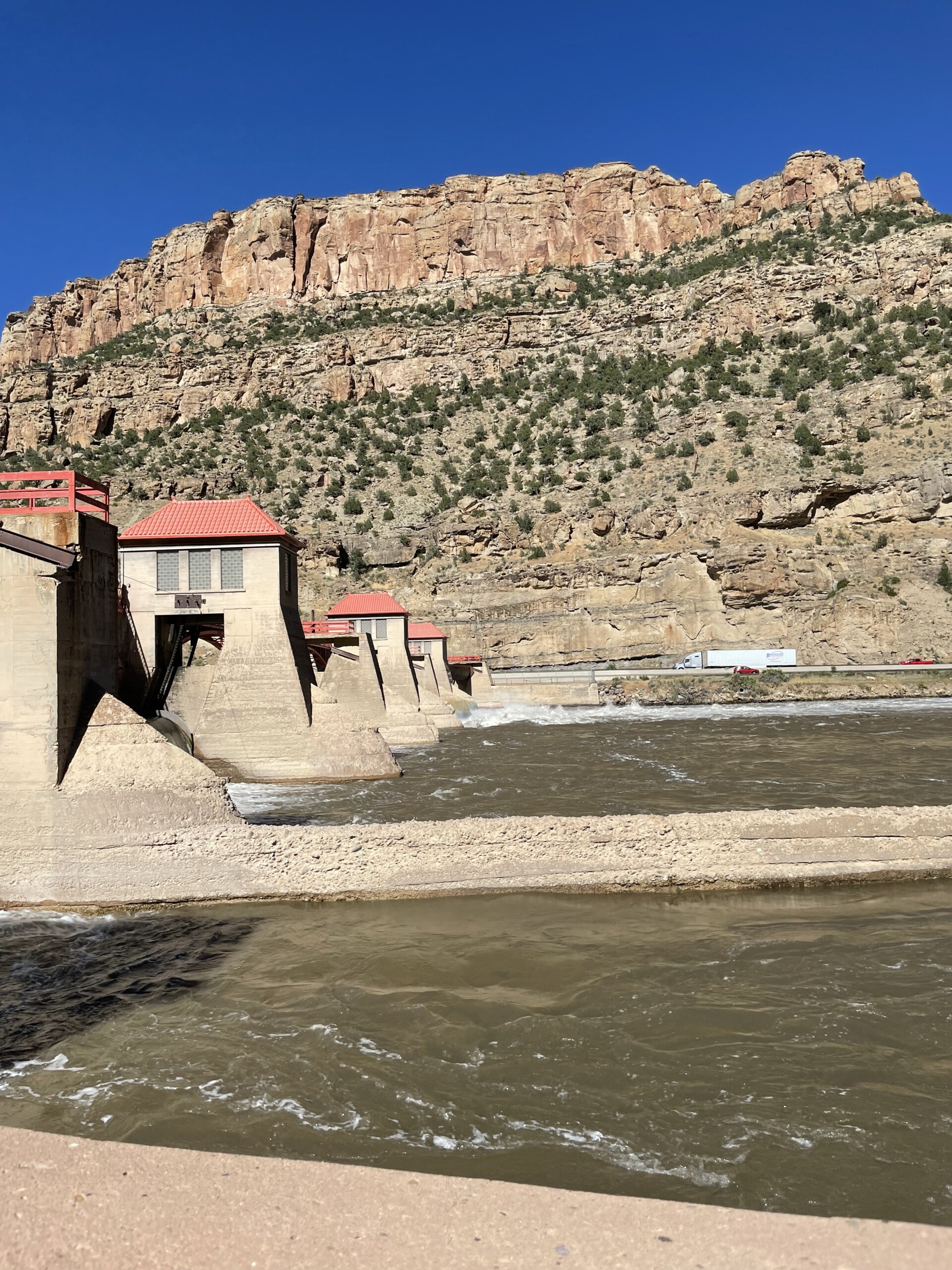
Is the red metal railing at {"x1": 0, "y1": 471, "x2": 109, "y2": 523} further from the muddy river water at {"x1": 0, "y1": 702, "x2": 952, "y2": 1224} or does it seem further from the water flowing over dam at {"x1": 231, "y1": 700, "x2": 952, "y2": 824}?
A: the water flowing over dam at {"x1": 231, "y1": 700, "x2": 952, "y2": 824}

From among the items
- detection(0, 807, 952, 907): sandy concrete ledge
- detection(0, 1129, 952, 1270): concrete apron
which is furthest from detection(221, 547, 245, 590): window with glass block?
detection(0, 1129, 952, 1270): concrete apron

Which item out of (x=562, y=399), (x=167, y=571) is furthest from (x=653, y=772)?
(x=562, y=399)

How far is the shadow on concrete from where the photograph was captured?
7.11 meters

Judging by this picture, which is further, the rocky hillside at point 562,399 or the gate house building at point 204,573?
the rocky hillside at point 562,399

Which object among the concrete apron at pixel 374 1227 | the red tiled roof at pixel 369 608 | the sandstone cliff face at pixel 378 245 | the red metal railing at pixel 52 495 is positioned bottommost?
the concrete apron at pixel 374 1227

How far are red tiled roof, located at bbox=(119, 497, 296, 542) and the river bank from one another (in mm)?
38934

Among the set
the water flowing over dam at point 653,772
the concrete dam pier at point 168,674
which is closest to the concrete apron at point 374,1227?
the concrete dam pier at point 168,674

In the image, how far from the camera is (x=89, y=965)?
8438 mm

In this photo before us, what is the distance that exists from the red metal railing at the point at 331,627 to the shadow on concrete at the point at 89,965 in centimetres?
2209

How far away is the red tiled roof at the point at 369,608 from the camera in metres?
37.0

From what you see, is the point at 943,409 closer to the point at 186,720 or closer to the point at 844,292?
the point at 844,292

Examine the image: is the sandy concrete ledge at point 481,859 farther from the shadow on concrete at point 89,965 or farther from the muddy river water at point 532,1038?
the shadow on concrete at point 89,965

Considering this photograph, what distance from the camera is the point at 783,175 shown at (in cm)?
8962

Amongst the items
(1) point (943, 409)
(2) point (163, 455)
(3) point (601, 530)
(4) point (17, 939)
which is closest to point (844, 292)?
(1) point (943, 409)
